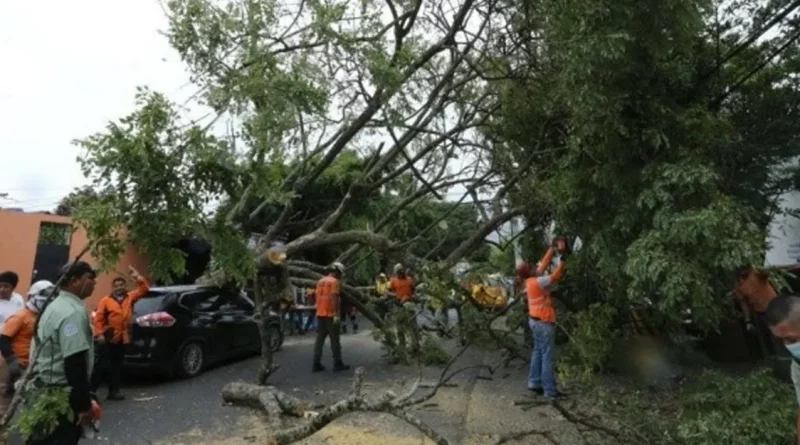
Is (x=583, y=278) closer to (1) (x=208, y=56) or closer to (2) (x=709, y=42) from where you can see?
(2) (x=709, y=42)

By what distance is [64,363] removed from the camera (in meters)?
3.99

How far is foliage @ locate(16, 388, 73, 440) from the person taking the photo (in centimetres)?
385

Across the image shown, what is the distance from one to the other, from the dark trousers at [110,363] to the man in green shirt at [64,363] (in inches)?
173

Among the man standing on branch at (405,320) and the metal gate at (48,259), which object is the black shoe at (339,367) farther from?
the metal gate at (48,259)

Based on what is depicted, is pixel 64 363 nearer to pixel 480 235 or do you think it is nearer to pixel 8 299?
pixel 8 299

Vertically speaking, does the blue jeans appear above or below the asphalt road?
above

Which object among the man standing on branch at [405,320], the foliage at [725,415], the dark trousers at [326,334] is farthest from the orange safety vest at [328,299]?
the foliage at [725,415]

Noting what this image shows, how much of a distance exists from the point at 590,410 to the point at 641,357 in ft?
9.38

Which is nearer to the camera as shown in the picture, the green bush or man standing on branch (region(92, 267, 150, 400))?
the green bush

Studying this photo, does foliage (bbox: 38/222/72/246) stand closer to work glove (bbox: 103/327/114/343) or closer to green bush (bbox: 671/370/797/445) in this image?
work glove (bbox: 103/327/114/343)

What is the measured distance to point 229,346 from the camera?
431 inches

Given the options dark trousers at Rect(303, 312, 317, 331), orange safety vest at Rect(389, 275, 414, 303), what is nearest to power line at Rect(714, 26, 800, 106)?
orange safety vest at Rect(389, 275, 414, 303)

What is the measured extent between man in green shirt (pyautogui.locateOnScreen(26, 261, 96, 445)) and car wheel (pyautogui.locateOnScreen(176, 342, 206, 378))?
559 centimetres

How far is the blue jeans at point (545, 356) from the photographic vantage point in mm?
7887
